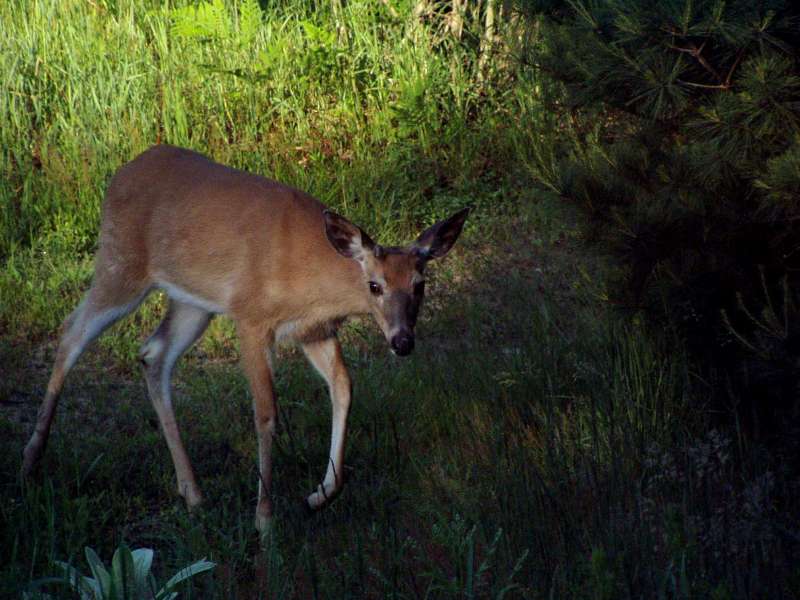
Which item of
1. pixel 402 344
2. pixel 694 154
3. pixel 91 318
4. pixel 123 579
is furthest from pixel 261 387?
pixel 694 154

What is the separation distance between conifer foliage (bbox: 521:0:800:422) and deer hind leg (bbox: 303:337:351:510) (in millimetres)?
1376

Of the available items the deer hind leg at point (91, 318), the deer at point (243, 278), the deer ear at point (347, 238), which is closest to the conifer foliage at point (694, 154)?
the deer at point (243, 278)

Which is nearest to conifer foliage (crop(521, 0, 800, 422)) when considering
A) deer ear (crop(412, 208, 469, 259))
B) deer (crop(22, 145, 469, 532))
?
deer ear (crop(412, 208, 469, 259))

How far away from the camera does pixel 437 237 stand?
5.70 meters

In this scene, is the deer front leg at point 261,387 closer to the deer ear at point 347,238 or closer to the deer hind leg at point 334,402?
the deer hind leg at point 334,402

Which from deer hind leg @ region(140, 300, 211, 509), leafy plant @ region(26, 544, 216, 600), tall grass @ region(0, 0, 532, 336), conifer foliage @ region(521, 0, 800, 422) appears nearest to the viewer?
leafy plant @ region(26, 544, 216, 600)

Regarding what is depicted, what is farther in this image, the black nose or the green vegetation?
the black nose

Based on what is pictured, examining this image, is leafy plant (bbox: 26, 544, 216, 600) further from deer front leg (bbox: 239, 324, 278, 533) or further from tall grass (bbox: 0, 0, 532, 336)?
tall grass (bbox: 0, 0, 532, 336)

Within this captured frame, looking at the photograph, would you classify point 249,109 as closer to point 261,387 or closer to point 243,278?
point 243,278

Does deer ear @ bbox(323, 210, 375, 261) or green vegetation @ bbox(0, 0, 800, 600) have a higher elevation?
deer ear @ bbox(323, 210, 375, 261)

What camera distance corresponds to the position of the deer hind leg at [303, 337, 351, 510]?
17.3 ft

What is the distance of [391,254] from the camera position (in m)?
5.63

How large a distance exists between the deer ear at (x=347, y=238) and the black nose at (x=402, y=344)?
58 centimetres

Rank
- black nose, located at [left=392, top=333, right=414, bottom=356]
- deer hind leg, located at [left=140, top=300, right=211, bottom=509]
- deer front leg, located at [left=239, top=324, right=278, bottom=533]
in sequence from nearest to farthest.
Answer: black nose, located at [left=392, top=333, right=414, bottom=356] → deer front leg, located at [left=239, top=324, right=278, bottom=533] → deer hind leg, located at [left=140, top=300, right=211, bottom=509]
